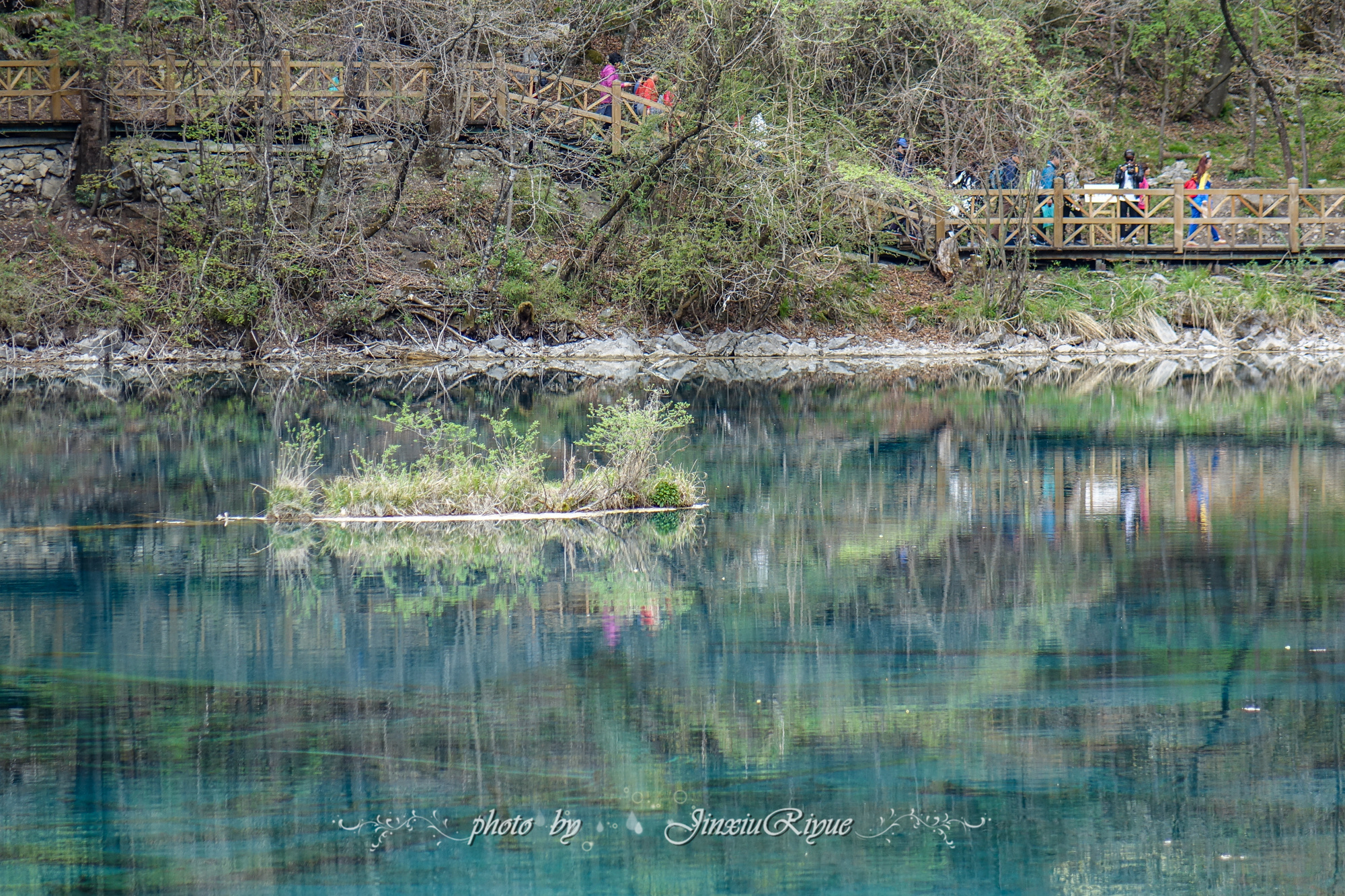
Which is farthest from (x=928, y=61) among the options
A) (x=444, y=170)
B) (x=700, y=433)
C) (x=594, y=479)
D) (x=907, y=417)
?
(x=594, y=479)

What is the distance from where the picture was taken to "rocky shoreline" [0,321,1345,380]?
29188 mm

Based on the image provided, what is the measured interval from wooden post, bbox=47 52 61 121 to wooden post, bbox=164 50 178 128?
95.2 inches

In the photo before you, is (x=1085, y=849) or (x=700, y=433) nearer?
(x=1085, y=849)

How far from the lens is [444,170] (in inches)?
1312

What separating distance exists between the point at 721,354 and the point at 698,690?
2477 cm

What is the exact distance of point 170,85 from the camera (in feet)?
101

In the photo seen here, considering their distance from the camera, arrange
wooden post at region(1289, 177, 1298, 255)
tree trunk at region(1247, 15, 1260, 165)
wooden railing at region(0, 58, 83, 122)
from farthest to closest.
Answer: tree trunk at region(1247, 15, 1260, 165), wooden post at region(1289, 177, 1298, 255), wooden railing at region(0, 58, 83, 122)

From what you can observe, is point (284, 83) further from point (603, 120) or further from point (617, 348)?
point (617, 348)

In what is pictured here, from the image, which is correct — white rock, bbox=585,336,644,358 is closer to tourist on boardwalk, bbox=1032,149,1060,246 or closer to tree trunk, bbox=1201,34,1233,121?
tourist on boardwalk, bbox=1032,149,1060,246

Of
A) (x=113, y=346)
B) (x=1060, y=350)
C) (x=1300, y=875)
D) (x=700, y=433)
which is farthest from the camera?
(x=1060, y=350)

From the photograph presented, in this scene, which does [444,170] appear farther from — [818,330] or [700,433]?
[700,433]

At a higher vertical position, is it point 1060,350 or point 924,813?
point 1060,350

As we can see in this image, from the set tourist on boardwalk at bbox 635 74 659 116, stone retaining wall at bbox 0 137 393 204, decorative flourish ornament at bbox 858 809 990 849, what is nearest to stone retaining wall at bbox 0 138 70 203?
stone retaining wall at bbox 0 137 393 204

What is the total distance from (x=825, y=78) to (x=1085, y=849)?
1091 inches
